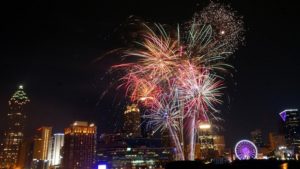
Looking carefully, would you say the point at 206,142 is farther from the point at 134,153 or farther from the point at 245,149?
the point at 245,149

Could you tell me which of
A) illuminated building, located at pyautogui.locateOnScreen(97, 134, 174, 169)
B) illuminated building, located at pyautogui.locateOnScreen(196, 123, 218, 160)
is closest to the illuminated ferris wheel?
illuminated building, located at pyautogui.locateOnScreen(196, 123, 218, 160)

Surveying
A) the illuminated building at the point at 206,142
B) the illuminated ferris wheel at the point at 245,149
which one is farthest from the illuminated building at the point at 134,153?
the illuminated ferris wheel at the point at 245,149

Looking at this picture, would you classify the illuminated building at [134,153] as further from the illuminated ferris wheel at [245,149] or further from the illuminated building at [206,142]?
the illuminated ferris wheel at [245,149]

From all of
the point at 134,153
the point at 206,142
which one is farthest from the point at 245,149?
the point at 134,153

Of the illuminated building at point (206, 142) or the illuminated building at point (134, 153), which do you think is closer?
the illuminated building at point (206, 142)

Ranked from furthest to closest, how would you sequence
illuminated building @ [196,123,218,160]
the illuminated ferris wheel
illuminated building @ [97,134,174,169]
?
illuminated building @ [97,134,174,169]
illuminated building @ [196,123,218,160]
the illuminated ferris wheel

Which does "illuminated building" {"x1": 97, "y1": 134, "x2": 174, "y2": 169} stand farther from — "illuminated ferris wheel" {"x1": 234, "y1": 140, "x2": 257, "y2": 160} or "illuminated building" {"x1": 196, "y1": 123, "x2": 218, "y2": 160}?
"illuminated ferris wheel" {"x1": 234, "y1": 140, "x2": 257, "y2": 160}

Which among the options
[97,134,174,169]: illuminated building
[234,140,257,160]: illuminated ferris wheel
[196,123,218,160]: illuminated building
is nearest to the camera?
[234,140,257,160]: illuminated ferris wheel

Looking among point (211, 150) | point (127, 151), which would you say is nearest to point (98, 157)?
point (127, 151)

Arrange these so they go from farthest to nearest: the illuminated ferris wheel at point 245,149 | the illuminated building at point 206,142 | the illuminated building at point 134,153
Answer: the illuminated building at point 134,153, the illuminated building at point 206,142, the illuminated ferris wheel at point 245,149
